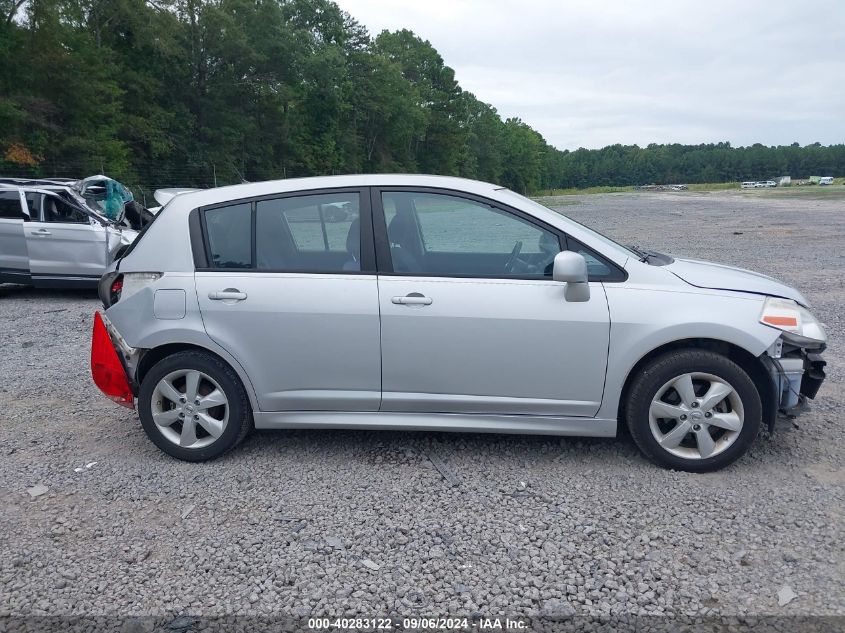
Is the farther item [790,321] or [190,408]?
[190,408]

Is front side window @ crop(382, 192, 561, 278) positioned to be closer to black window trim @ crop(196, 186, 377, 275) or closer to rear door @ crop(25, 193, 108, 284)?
black window trim @ crop(196, 186, 377, 275)

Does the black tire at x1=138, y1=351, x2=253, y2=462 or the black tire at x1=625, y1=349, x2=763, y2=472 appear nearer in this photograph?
the black tire at x1=625, y1=349, x2=763, y2=472

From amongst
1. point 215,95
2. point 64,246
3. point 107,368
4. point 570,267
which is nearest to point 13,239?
point 64,246

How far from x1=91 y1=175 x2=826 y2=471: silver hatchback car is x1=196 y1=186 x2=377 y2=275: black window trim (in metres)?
0.01

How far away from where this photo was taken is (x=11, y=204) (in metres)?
10.7

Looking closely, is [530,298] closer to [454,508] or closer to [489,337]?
[489,337]

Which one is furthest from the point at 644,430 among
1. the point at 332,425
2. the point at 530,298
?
the point at 332,425

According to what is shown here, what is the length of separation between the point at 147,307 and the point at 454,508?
2.29m

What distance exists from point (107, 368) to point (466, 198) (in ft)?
8.45

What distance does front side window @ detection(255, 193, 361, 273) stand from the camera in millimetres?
4336

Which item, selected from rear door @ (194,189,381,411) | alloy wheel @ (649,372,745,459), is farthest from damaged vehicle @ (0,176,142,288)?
alloy wheel @ (649,372,745,459)

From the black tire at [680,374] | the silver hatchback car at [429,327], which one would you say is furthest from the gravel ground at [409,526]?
the silver hatchback car at [429,327]

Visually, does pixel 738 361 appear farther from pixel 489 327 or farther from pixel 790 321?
pixel 489 327

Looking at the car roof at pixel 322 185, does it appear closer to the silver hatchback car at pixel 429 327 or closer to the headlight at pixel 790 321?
the silver hatchback car at pixel 429 327
